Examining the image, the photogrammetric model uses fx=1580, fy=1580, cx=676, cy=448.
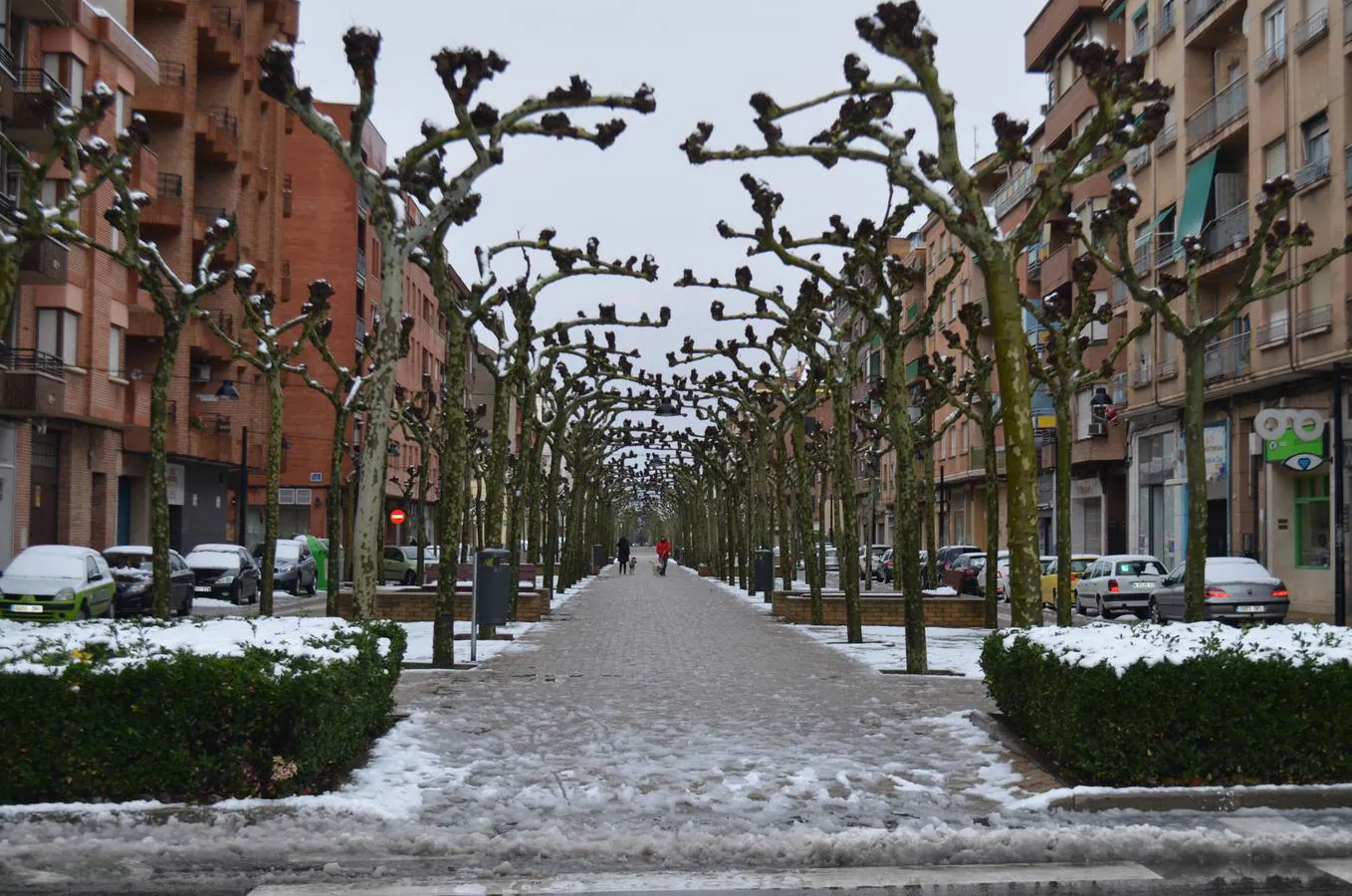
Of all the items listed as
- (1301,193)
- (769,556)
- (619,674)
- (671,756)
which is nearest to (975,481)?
(769,556)

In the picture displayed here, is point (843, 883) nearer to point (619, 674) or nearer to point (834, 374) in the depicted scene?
point (619, 674)

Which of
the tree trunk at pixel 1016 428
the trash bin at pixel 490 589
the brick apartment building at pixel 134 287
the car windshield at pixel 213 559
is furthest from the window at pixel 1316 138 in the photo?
the car windshield at pixel 213 559

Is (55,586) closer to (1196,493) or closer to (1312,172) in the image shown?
(1196,493)

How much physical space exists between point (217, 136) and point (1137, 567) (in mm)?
31469

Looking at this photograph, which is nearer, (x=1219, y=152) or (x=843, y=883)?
(x=843, y=883)

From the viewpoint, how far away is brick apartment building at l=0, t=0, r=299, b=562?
121 ft

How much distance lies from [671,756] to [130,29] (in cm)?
4011

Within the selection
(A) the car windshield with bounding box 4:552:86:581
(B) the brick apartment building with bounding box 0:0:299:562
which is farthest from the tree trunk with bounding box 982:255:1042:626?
(B) the brick apartment building with bounding box 0:0:299:562

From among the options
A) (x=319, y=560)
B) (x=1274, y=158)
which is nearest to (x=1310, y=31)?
(x=1274, y=158)

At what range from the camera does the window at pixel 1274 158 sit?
116 ft

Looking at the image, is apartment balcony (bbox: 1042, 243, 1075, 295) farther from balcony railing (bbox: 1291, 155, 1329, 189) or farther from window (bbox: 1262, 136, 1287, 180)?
balcony railing (bbox: 1291, 155, 1329, 189)

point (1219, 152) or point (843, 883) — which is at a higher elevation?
point (1219, 152)

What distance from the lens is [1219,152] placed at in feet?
129

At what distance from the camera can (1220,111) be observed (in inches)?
1539
